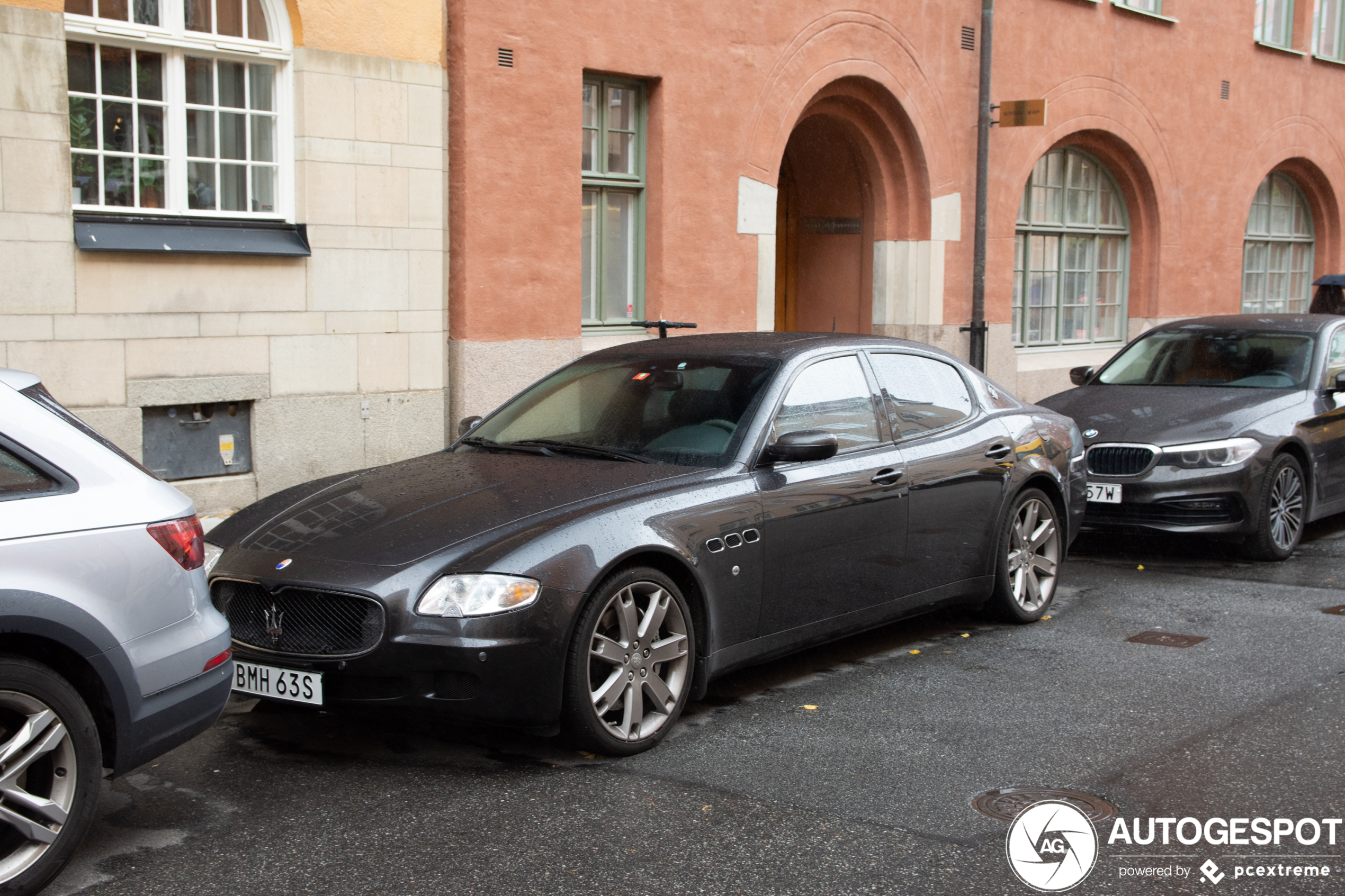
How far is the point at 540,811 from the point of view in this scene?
15.3 feet

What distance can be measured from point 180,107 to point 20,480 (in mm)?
6854

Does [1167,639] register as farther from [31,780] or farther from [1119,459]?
[31,780]

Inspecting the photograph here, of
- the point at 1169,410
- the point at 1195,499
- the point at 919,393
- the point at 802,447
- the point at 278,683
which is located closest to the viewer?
the point at 278,683

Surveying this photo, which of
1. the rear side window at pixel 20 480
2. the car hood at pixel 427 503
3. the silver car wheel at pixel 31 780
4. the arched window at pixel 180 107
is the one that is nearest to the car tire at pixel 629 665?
the car hood at pixel 427 503

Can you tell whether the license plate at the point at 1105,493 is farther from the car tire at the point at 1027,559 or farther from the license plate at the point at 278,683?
the license plate at the point at 278,683

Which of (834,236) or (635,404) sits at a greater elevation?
(834,236)

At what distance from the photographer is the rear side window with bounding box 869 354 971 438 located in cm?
684

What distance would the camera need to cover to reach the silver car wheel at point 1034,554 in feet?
24.4

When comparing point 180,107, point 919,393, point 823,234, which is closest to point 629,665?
point 919,393

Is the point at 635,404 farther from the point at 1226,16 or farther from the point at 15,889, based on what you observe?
the point at 1226,16

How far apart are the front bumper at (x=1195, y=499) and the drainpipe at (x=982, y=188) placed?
7261 millimetres

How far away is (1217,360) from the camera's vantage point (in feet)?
34.7

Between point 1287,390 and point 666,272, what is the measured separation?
5456 millimetres

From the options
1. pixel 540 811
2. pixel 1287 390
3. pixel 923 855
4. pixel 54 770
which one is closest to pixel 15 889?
pixel 54 770
